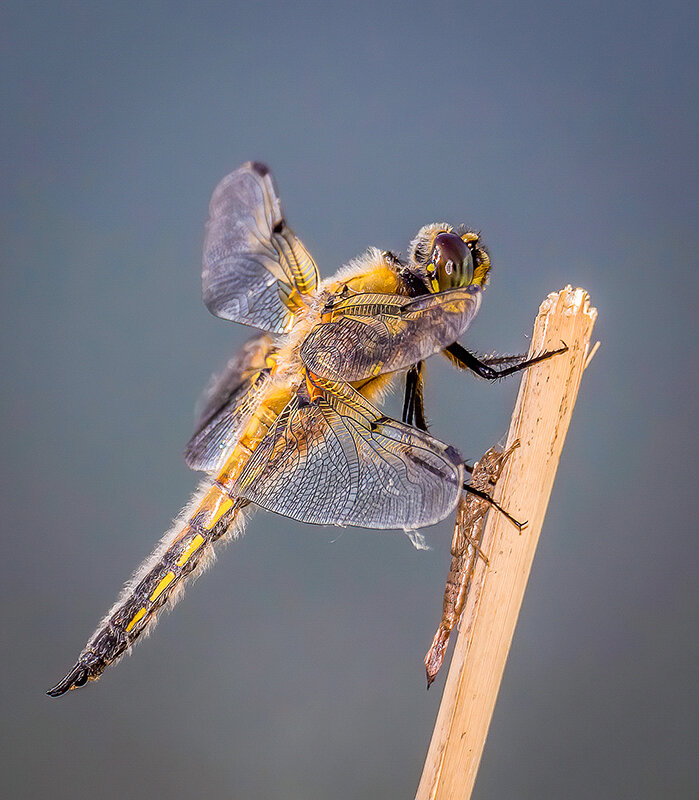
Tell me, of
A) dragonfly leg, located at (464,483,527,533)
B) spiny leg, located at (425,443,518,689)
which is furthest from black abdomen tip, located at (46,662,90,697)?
dragonfly leg, located at (464,483,527,533)

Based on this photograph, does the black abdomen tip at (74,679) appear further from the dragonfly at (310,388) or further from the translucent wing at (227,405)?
the translucent wing at (227,405)

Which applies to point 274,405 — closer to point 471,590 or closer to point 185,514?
point 185,514

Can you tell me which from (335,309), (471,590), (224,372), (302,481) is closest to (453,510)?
(471,590)

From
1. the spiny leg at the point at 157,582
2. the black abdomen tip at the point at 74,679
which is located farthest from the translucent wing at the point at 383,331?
the black abdomen tip at the point at 74,679

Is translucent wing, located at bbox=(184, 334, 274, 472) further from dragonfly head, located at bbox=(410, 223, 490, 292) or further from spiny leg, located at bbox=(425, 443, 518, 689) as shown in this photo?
spiny leg, located at bbox=(425, 443, 518, 689)

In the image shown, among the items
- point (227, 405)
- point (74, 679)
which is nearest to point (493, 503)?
point (227, 405)
